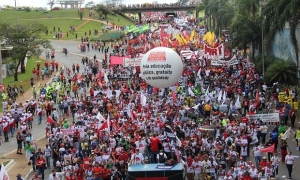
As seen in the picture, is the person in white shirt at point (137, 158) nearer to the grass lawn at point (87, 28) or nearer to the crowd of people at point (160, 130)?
the crowd of people at point (160, 130)

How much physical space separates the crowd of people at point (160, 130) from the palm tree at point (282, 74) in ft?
2.62

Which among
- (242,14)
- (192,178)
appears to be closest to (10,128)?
(192,178)

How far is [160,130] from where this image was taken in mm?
25609

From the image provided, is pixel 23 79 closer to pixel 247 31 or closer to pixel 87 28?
pixel 247 31

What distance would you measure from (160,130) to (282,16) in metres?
11.3

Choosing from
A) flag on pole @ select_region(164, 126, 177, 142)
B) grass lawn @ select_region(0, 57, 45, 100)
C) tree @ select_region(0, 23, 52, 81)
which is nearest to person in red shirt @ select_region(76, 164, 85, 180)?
flag on pole @ select_region(164, 126, 177, 142)

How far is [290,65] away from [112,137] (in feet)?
59.5

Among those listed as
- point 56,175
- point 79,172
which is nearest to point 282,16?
point 79,172

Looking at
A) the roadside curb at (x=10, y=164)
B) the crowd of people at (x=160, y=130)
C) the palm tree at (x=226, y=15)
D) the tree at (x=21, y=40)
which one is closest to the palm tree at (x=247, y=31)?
the crowd of people at (x=160, y=130)

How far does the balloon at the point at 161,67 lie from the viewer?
3075 cm

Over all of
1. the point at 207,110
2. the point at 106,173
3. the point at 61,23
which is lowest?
the point at 106,173

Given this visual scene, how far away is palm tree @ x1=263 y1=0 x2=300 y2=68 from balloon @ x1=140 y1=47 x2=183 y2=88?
6268mm

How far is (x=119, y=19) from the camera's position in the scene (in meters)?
116

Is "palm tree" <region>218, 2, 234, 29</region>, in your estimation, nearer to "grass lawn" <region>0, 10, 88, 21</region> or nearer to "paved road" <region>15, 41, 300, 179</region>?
"paved road" <region>15, 41, 300, 179</region>
